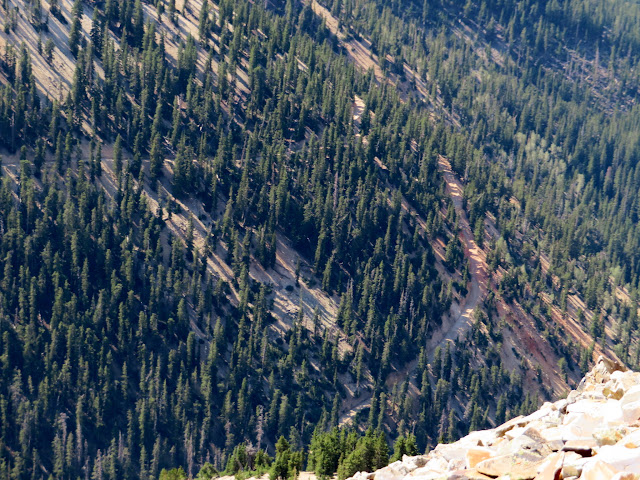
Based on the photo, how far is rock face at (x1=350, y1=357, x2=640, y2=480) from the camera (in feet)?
159

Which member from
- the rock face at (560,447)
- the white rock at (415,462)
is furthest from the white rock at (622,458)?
the white rock at (415,462)

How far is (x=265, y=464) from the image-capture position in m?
114

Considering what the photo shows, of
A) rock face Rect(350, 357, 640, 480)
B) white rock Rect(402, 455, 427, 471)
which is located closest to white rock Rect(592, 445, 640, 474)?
rock face Rect(350, 357, 640, 480)

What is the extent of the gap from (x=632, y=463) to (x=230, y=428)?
15275 cm

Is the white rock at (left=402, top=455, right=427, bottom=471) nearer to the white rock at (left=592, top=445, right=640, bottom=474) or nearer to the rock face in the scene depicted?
the rock face

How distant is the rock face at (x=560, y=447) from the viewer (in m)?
48.5

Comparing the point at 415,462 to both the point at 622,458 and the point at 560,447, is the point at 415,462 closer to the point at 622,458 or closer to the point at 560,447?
the point at 560,447

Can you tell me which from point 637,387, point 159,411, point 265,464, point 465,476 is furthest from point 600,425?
point 159,411

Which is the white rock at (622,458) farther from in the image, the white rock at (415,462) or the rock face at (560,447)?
the white rock at (415,462)

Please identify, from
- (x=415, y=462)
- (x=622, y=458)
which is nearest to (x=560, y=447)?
(x=622, y=458)

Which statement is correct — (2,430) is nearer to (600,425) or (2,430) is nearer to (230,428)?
(230,428)

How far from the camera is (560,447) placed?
5472 cm

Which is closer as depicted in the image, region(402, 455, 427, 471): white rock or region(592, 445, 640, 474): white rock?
region(592, 445, 640, 474): white rock

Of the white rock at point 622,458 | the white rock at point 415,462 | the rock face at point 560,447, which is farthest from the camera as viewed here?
the white rock at point 415,462
